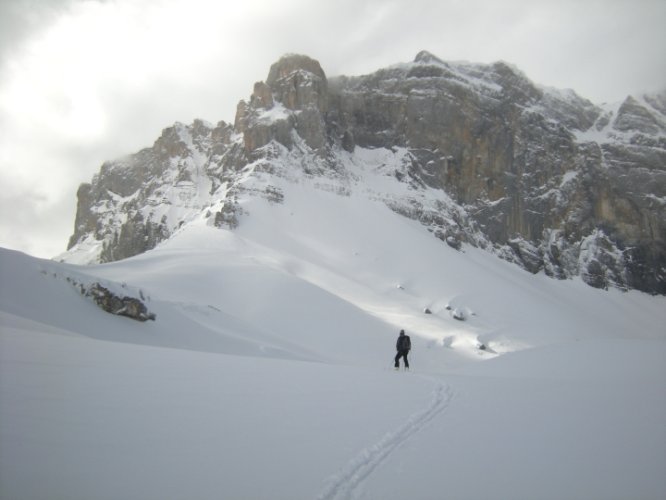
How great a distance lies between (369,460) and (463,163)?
351ft

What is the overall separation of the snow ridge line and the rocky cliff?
3125 inches

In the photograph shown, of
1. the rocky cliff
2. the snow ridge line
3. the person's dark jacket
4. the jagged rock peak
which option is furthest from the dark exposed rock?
the jagged rock peak

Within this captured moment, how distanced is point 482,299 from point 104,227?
121912mm

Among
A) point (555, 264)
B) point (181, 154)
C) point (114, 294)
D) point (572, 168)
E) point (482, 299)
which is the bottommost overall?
point (114, 294)

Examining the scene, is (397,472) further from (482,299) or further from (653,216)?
(653,216)

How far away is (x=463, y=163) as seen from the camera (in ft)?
345

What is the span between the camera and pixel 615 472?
4.87 metres

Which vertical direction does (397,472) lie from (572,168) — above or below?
below

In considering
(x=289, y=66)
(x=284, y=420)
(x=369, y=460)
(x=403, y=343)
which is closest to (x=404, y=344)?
(x=403, y=343)

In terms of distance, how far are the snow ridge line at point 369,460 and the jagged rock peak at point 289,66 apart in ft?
338

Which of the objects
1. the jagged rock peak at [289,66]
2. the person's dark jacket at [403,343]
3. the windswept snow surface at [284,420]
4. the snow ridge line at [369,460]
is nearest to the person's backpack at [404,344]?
the person's dark jacket at [403,343]

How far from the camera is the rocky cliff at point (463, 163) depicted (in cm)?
9281

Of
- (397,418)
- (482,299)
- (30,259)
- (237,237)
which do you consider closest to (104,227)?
(237,237)

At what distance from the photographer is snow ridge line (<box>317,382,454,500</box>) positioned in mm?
4301
